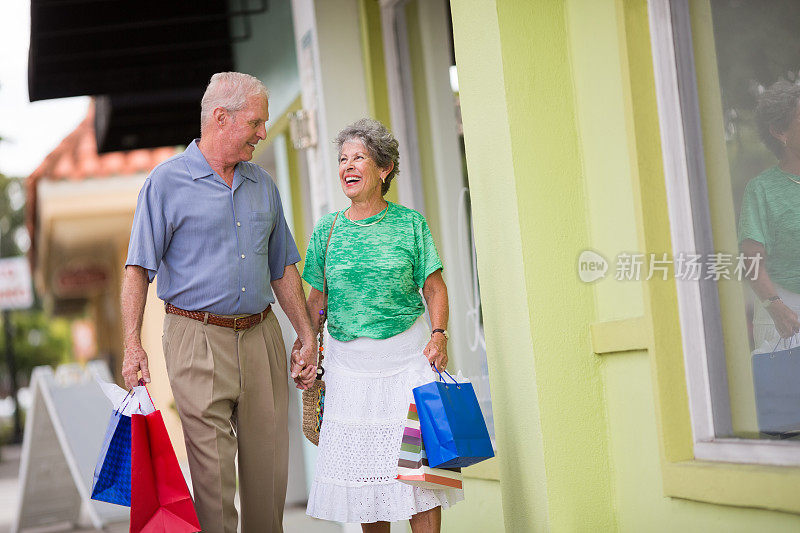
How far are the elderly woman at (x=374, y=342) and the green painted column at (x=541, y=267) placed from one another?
0.30 meters

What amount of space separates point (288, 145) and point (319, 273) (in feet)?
15.4

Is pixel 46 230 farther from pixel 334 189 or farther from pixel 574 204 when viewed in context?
pixel 574 204

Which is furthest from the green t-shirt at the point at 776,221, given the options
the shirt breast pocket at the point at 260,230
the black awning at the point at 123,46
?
the black awning at the point at 123,46

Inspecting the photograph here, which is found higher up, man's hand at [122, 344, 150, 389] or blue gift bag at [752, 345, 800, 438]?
man's hand at [122, 344, 150, 389]

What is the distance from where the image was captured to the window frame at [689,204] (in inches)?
141

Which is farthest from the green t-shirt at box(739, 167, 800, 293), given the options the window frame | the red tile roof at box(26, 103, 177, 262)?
the red tile roof at box(26, 103, 177, 262)

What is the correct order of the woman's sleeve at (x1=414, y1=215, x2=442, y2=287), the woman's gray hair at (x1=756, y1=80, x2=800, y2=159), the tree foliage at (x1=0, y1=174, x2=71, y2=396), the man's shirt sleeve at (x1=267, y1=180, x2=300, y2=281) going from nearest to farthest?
the woman's gray hair at (x1=756, y1=80, x2=800, y2=159) → the woman's sleeve at (x1=414, y1=215, x2=442, y2=287) → the man's shirt sleeve at (x1=267, y1=180, x2=300, y2=281) → the tree foliage at (x1=0, y1=174, x2=71, y2=396)

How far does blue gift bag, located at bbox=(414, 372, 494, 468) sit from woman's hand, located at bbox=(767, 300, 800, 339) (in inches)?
42.6

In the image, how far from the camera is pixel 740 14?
3.39m

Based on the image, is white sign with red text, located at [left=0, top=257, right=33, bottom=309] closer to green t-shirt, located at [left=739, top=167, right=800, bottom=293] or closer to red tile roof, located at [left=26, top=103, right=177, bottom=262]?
red tile roof, located at [left=26, top=103, right=177, bottom=262]

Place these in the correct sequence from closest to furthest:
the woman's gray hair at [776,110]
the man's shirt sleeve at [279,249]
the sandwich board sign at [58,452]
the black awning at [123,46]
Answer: the woman's gray hair at [776,110]
the man's shirt sleeve at [279,249]
the sandwich board sign at [58,452]
the black awning at [123,46]

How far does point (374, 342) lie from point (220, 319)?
604mm

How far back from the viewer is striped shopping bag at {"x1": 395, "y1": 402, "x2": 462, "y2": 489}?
3689 mm

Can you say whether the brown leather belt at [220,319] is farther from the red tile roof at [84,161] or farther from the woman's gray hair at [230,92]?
the red tile roof at [84,161]
